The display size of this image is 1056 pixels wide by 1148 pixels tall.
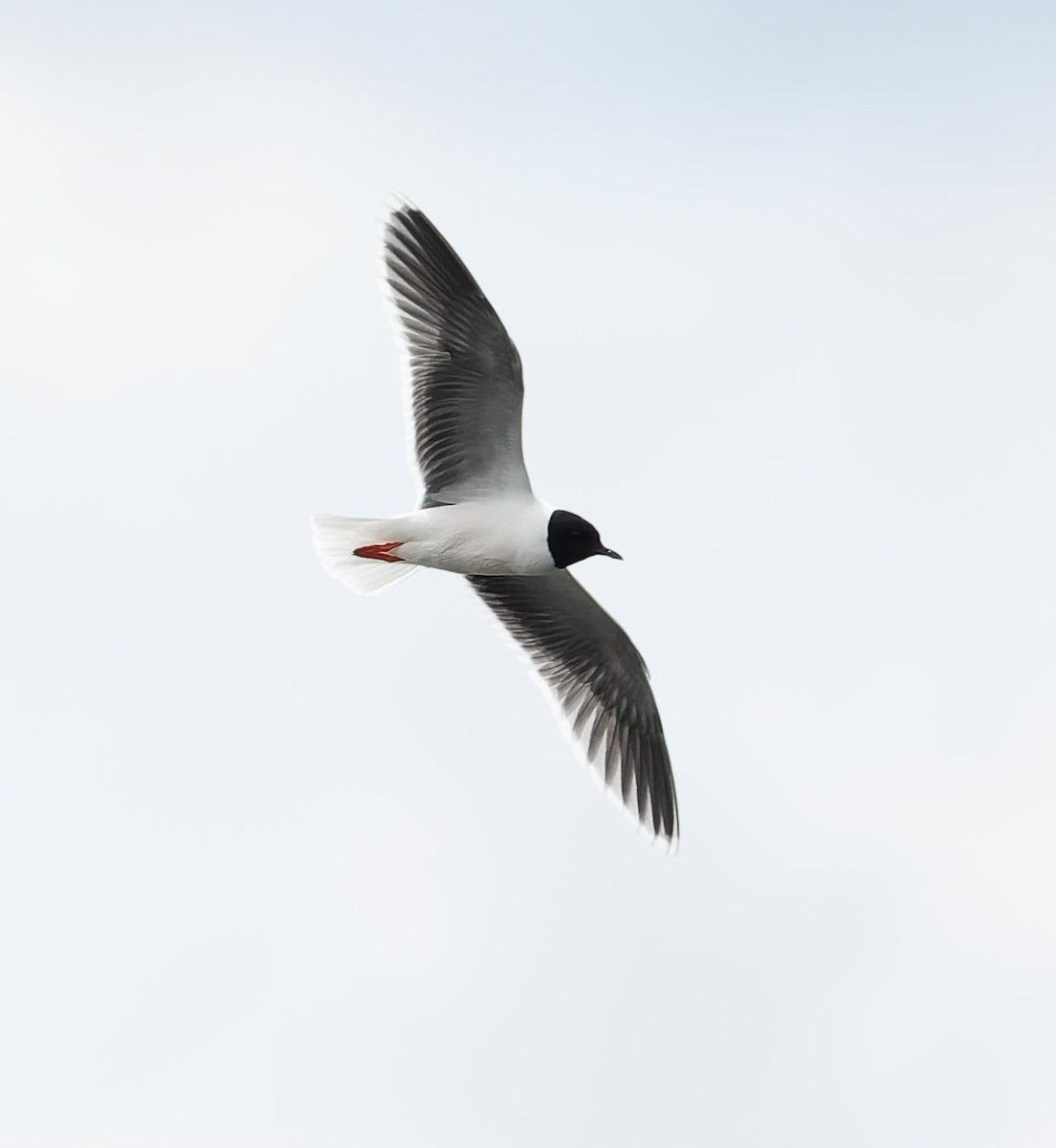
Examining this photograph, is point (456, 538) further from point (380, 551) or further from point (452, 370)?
point (452, 370)

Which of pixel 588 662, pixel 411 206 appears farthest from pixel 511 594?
pixel 411 206

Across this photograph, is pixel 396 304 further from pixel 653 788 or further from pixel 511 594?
pixel 653 788

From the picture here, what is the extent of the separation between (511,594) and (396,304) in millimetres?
2151

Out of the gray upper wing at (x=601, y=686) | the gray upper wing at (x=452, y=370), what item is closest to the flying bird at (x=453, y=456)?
the gray upper wing at (x=452, y=370)

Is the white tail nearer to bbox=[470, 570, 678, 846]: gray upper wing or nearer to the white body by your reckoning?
the white body

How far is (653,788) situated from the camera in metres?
13.4

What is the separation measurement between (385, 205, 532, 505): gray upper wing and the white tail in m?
0.43

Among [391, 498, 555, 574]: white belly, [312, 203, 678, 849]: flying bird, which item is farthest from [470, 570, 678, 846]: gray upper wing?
[391, 498, 555, 574]: white belly

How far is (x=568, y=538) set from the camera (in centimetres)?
1179

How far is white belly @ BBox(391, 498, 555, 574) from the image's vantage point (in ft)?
38.8

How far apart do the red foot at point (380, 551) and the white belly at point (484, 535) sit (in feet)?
0.16

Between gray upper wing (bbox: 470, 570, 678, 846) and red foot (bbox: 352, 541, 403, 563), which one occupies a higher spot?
red foot (bbox: 352, 541, 403, 563)

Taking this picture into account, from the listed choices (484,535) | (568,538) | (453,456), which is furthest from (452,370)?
(568,538)

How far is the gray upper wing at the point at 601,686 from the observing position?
13.1 metres
